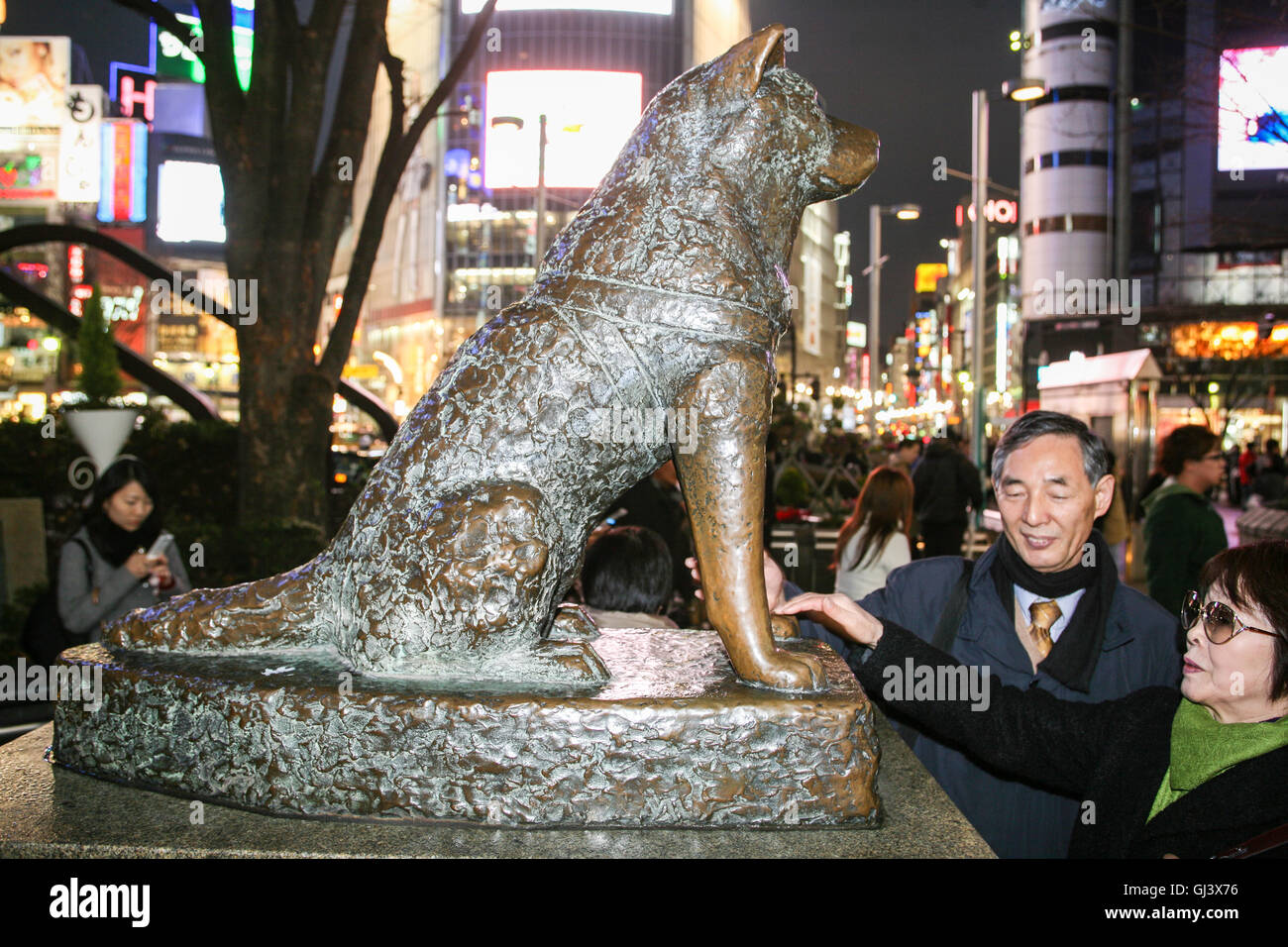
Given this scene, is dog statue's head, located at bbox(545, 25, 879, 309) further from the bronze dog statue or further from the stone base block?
the stone base block

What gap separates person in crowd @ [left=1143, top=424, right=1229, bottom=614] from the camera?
6047mm

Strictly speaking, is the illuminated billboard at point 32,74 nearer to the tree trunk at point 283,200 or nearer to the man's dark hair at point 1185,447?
the tree trunk at point 283,200

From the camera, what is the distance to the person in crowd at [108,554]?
4199 mm

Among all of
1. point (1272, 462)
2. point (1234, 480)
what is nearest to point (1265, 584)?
point (1272, 462)

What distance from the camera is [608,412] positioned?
6.88 feet

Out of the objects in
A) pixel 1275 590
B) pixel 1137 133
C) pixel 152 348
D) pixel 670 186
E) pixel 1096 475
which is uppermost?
pixel 1137 133

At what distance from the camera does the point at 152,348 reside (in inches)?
2222

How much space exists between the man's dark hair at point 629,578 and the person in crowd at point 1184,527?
3480 mm

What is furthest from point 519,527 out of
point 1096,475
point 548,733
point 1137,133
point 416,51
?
point 416,51

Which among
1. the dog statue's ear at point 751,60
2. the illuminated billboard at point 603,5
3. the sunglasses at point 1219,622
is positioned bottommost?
the sunglasses at point 1219,622

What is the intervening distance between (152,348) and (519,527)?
202 ft

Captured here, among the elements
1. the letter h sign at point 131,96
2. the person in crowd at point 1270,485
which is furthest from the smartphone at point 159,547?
the letter h sign at point 131,96

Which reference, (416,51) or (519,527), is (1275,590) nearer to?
(519,527)

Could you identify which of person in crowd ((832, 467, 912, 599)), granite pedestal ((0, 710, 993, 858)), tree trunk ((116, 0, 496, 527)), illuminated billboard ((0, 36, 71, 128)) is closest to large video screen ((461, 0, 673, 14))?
illuminated billboard ((0, 36, 71, 128))
